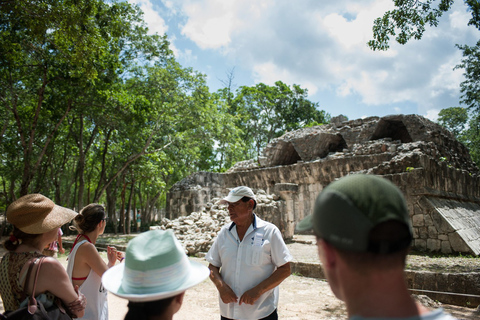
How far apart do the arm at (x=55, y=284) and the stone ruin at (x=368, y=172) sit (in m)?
8.25

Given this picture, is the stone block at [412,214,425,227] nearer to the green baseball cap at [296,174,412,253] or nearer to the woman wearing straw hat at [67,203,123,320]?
the woman wearing straw hat at [67,203,123,320]

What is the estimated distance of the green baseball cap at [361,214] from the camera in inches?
38.9

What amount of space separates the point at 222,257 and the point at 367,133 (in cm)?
1540

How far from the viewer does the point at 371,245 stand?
100cm

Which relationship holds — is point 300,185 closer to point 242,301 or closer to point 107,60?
point 107,60

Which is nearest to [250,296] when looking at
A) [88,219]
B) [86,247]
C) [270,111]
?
[86,247]

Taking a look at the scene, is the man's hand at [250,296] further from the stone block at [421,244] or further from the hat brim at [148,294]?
the stone block at [421,244]

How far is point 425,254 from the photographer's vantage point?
9266mm

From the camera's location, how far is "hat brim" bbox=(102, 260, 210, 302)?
4.75 ft

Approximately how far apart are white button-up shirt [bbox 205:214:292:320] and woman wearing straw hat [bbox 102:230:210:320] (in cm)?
151

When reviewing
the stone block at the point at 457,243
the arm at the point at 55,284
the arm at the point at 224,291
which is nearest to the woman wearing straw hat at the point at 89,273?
the arm at the point at 55,284

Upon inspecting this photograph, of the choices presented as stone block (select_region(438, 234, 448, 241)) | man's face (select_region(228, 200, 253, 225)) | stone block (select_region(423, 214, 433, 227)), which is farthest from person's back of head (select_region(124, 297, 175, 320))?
stone block (select_region(423, 214, 433, 227))

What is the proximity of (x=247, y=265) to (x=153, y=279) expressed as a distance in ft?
5.46

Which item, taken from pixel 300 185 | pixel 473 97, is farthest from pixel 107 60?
pixel 473 97
